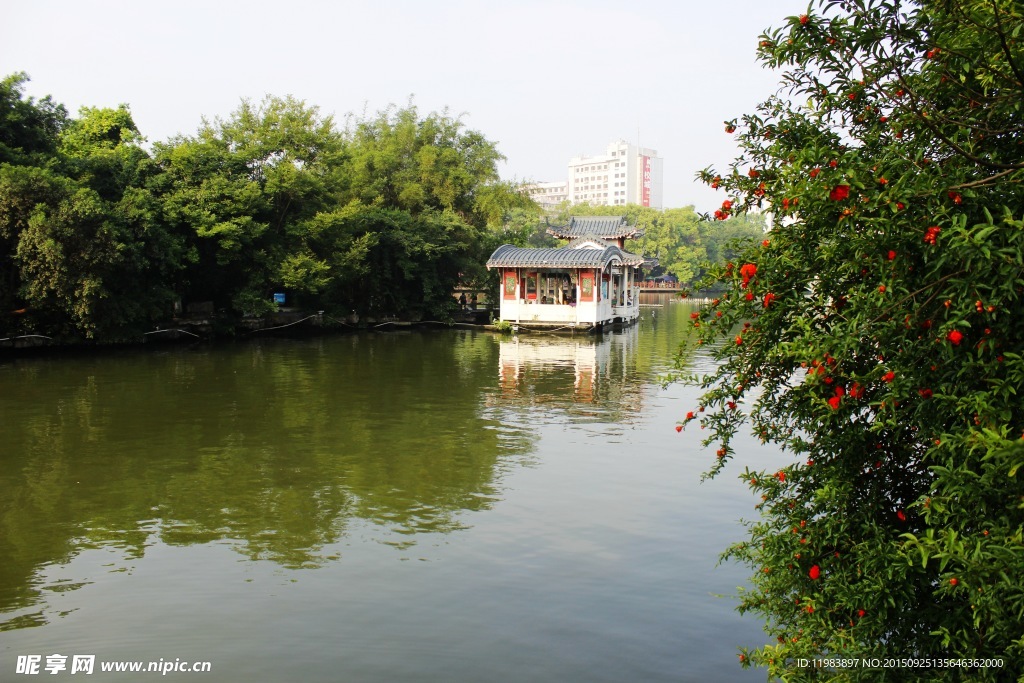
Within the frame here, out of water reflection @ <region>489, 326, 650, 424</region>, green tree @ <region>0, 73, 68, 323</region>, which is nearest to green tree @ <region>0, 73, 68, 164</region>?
green tree @ <region>0, 73, 68, 323</region>

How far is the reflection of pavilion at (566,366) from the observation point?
16.3 meters

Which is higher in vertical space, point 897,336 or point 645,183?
point 645,183

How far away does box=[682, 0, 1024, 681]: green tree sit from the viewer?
2898 millimetres

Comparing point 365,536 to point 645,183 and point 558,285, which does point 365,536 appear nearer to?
point 558,285

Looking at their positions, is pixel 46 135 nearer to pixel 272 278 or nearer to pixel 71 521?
pixel 272 278

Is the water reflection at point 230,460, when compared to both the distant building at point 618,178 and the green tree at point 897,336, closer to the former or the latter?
the green tree at point 897,336

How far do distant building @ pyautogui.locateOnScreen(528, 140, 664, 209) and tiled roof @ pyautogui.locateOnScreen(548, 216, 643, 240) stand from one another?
8078 cm

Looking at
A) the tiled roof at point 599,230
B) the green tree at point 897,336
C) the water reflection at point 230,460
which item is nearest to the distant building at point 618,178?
the tiled roof at point 599,230

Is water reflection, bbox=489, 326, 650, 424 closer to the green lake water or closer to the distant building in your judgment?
the green lake water

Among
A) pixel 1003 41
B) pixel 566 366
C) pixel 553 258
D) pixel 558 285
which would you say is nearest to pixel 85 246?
pixel 566 366

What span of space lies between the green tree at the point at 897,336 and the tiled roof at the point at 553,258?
24.8m

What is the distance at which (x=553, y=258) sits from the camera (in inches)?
1178

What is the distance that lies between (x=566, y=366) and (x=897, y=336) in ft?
55.9

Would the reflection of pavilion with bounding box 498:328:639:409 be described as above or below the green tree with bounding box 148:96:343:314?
below
